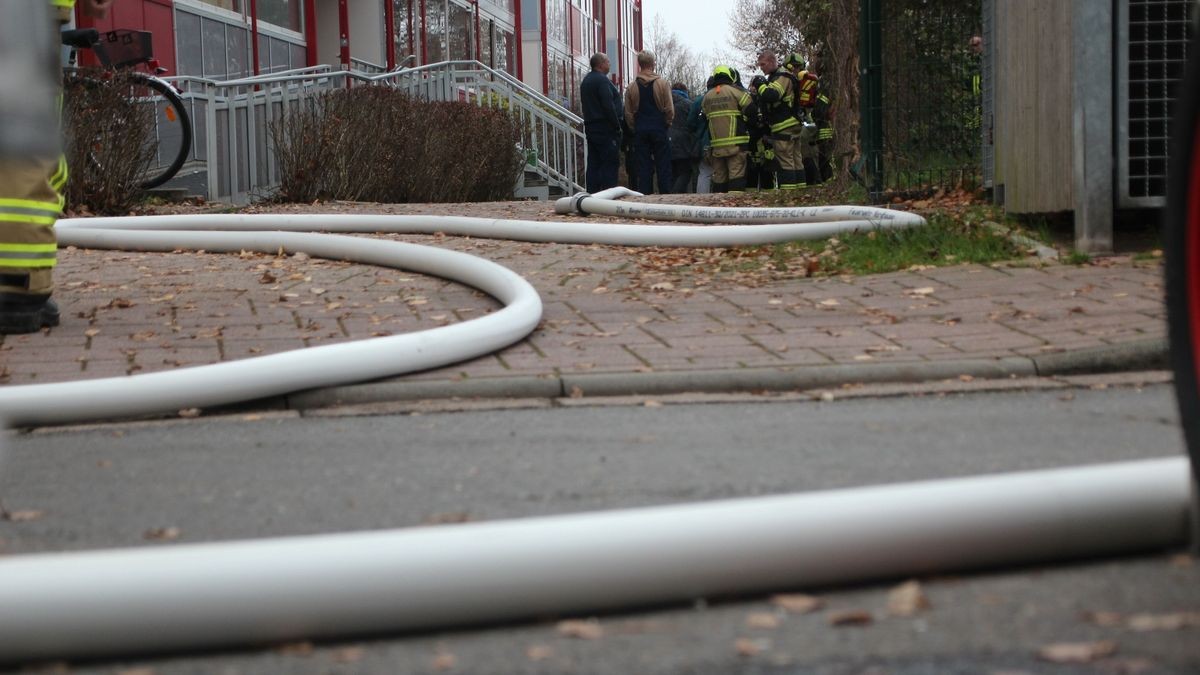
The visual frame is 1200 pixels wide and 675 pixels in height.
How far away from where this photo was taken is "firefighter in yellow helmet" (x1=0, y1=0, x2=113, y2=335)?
5270 millimetres

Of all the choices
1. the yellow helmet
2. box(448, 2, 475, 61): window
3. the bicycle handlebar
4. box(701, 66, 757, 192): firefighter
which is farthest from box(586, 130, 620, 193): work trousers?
box(448, 2, 475, 61): window

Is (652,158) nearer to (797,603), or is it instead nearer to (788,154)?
(788,154)

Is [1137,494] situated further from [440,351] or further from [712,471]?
[440,351]

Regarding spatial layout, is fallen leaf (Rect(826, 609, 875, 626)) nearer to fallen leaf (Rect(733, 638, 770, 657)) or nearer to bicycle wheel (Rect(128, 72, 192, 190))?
fallen leaf (Rect(733, 638, 770, 657))

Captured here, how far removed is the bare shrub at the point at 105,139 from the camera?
10.5m

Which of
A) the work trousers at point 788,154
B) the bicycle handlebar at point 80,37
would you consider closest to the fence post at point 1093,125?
the bicycle handlebar at point 80,37

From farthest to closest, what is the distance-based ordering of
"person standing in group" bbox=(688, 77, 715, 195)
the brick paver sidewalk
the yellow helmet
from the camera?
"person standing in group" bbox=(688, 77, 715, 195) < the yellow helmet < the brick paver sidewalk

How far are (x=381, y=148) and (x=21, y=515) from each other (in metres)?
11.3

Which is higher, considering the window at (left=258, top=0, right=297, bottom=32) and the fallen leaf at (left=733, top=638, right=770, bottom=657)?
the window at (left=258, top=0, right=297, bottom=32)

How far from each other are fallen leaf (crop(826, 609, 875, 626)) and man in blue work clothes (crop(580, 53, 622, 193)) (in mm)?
15308

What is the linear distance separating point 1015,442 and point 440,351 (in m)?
1.91

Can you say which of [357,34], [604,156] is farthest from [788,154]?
[357,34]

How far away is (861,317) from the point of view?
5633 millimetres

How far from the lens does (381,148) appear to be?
1419cm
